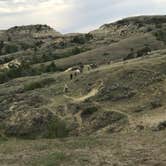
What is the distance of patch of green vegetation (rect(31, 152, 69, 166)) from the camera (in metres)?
17.0

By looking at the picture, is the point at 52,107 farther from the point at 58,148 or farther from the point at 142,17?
the point at 142,17

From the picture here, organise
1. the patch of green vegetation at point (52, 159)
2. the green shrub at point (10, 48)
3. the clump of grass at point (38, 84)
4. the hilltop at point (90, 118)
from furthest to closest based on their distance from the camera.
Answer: the green shrub at point (10, 48) → the clump of grass at point (38, 84) → the hilltop at point (90, 118) → the patch of green vegetation at point (52, 159)

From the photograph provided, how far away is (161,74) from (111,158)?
2808cm

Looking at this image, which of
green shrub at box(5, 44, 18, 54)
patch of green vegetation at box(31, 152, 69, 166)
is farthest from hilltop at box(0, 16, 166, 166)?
green shrub at box(5, 44, 18, 54)

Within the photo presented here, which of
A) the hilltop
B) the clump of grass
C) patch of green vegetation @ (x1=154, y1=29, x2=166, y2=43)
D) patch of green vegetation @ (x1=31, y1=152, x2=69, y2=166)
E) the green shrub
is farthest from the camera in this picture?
the green shrub

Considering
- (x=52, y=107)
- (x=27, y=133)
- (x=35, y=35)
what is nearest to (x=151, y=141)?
(x=27, y=133)

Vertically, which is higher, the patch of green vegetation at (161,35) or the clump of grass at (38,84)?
the patch of green vegetation at (161,35)

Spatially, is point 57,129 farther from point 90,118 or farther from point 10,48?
point 10,48

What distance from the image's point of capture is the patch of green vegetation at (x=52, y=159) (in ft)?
55.8

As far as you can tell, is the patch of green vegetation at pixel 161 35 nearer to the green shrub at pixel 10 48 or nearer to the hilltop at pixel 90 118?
the hilltop at pixel 90 118

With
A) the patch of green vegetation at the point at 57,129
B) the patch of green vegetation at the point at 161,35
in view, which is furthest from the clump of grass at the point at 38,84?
the patch of green vegetation at the point at 161,35

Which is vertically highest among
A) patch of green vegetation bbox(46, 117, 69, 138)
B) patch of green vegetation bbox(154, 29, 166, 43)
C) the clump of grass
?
patch of green vegetation bbox(154, 29, 166, 43)

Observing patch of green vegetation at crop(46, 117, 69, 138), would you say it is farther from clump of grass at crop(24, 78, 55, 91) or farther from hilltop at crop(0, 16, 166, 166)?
clump of grass at crop(24, 78, 55, 91)

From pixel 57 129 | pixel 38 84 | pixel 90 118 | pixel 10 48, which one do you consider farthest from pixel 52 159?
pixel 10 48
